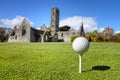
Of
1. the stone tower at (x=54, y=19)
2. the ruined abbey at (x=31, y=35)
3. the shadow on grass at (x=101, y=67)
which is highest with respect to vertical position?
the stone tower at (x=54, y=19)

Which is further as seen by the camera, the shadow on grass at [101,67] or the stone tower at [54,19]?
the stone tower at [54,19]

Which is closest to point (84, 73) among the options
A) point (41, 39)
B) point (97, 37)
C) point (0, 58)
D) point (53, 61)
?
point (53, 61)

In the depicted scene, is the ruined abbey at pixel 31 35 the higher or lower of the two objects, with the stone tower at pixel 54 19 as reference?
lower

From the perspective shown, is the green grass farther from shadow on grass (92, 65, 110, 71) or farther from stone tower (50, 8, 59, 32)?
stone tower (50, 8, 59, 32)

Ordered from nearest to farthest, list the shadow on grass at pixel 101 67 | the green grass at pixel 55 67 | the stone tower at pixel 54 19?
the green grass at pixel 55 67 < the shadow on grass at pixel 101 67 < the stone tower at pixel 54 19

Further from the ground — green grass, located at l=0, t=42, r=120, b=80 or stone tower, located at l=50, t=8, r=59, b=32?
stone tower, located at l=50, t=8, r=59, b=32

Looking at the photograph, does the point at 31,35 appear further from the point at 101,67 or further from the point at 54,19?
the point at 101,67

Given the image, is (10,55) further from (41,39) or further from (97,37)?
(41,39)

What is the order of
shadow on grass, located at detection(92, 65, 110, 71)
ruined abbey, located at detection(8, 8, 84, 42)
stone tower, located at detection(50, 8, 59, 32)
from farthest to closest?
stone tower, located at detection(50, 8, 59, 32) < ruined abbey, located at detection(8, 8, 84, 42) < shadow on grass, located at detection(92, 65, 110, 71)

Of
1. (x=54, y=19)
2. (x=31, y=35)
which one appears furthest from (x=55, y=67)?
(x=54, y=19)

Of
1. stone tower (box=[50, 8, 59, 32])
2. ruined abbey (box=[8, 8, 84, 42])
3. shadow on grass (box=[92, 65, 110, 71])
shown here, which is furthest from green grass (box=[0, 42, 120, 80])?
stone tower (box=[50, 8, 59, 32])

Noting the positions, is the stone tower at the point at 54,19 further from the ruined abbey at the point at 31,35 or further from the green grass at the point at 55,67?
the green grass at the point at 55,67

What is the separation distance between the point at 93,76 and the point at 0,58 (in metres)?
6.84

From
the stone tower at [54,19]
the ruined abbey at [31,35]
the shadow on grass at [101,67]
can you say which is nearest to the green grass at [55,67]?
the shadow on grass at [101,67]
